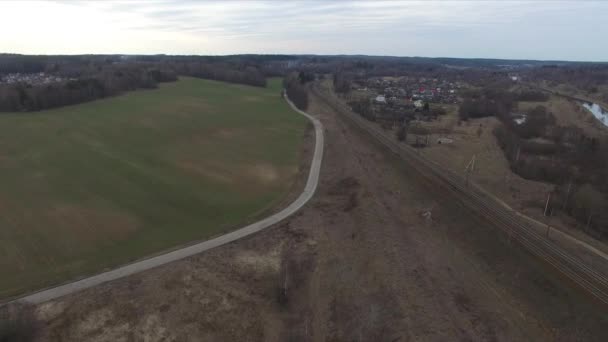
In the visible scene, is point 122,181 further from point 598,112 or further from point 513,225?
point 598,112

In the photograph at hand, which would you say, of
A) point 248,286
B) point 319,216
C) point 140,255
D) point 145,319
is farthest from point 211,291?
point 319,216

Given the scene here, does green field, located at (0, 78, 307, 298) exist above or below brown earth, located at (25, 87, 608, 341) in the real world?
above

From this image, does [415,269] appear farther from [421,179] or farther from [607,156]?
[607,156]

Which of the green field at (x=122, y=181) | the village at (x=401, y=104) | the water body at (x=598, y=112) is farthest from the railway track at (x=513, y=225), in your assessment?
the water body at (x=598, y=112)

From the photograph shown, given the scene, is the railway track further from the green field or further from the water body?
the water body

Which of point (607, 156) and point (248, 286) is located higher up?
point (607, 156)

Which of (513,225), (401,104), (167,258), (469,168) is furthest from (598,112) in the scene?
(167,258)

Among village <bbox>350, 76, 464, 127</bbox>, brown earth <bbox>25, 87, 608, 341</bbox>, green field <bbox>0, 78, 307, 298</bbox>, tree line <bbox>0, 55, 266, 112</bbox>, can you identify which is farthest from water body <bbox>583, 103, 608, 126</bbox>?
tree line <bbox>0, 55, 266, 112</bbox>
